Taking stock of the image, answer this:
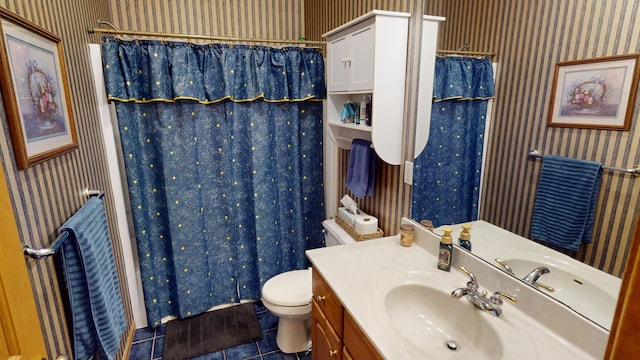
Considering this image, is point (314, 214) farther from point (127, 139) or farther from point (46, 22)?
point (46, 22)

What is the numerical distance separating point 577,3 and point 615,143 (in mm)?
419

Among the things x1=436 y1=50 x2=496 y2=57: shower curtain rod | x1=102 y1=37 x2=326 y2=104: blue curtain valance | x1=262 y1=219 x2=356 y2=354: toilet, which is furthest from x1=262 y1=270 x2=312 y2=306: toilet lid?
x1=436 y1=50 x2=496 y2=57: shower curtain rod

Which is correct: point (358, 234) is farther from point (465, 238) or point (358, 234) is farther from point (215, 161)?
point (215, 161)

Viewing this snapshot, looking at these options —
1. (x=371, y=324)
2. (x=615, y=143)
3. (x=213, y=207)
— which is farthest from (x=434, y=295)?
(x=213, y=207)

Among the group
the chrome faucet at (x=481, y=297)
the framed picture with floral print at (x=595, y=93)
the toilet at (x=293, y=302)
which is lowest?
the toilet at (x=293, y=302)

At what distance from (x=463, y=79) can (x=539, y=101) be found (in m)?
0.39

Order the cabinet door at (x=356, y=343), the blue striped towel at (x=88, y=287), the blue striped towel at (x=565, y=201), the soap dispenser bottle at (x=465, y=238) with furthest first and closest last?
the soap dispenser bottle at (x=465, y=238)
the blue striped towel at (x=88, y=287)
the cabinet door at (x=356, y=343)
the blue striped towel at (x=565, y=201)

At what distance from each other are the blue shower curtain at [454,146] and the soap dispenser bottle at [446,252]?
0.12 metres

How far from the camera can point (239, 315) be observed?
2.48 metres

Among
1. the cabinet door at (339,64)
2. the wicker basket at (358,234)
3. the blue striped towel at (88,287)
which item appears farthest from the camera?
the wicker basket at (358,234)

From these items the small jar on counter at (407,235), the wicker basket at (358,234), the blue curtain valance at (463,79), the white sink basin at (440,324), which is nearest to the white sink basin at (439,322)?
the white sink basin at (440,324)

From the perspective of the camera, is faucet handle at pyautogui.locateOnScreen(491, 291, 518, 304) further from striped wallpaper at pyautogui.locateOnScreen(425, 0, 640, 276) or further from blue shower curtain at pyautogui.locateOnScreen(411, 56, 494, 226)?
blue shower curtain at pyautogui.locateOnScreen(411, 56, 494, 226)

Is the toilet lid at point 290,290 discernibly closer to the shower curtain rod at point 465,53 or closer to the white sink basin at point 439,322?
the white sink basin at point 439,322

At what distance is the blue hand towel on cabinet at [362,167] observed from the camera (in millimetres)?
1855
